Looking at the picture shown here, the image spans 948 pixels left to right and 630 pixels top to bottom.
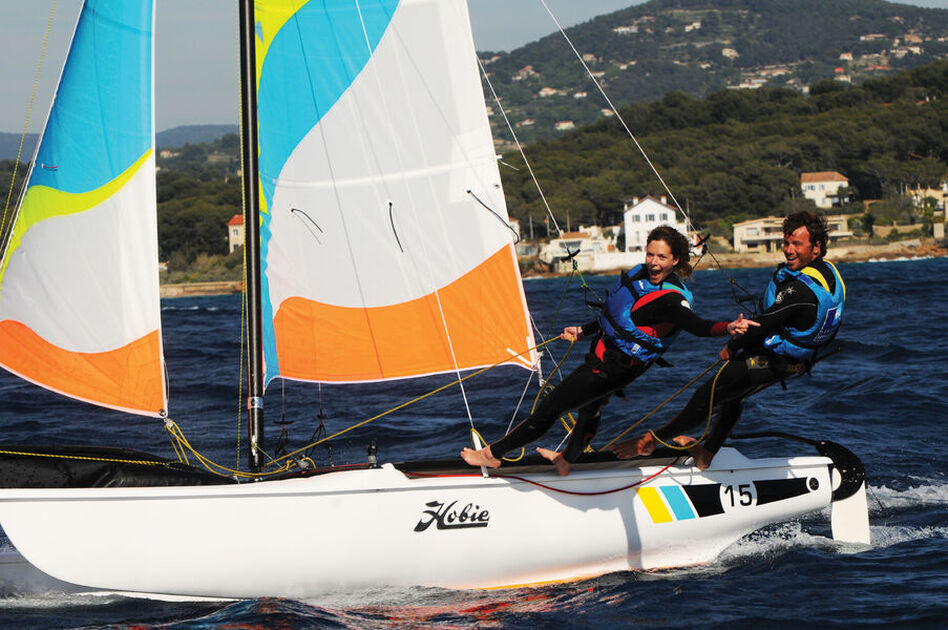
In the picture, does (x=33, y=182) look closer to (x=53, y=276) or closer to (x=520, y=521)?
(x=53, y=276)

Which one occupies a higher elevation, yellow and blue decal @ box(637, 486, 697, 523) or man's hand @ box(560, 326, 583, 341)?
man's hand @ box(560, 326, 583, 341)

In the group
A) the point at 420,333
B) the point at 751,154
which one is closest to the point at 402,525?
the point at 420,333

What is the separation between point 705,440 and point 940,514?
5.98 feet

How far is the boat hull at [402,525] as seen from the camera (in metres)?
4.94

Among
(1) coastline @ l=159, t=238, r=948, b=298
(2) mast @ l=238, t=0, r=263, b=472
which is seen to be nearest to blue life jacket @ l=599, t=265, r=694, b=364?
(2) mast @ l=238, t=0, r=263, b=472

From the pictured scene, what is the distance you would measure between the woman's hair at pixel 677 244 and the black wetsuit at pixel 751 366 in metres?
0.44

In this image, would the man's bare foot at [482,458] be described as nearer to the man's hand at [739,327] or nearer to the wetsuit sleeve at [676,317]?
the wetsuit sleeve at [676,317]

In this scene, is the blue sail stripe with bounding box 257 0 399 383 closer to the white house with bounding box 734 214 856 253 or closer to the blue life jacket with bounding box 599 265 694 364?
the blue life jacket with bounding box 599 265 694 364

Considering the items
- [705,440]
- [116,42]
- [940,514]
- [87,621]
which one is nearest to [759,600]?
[705,440]

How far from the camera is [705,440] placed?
5.84 meters

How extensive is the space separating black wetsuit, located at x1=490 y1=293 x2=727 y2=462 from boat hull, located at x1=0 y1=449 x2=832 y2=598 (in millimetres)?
220

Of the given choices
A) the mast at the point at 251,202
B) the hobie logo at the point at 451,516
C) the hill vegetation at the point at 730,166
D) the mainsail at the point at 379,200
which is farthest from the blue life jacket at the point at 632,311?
the hill vegetation at the point at 730,166

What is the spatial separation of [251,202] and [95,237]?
87cm

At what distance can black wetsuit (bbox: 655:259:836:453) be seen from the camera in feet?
17.0
